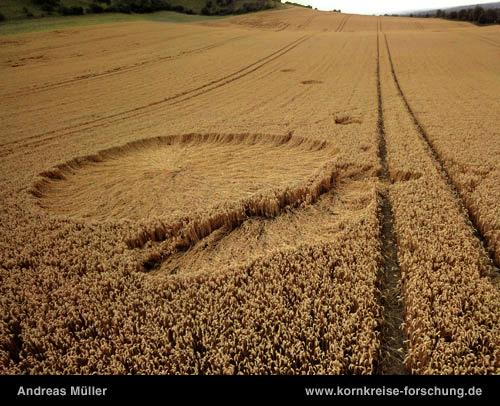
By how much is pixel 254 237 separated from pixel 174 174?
10.7ft

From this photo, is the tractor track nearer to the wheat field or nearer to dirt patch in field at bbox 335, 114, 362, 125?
the wheat field

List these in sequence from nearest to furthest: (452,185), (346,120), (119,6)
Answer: (452,185), (346,120), (119,6)

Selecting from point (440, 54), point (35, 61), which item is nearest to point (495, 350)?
point (440, 54)

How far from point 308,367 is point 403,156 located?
625cm

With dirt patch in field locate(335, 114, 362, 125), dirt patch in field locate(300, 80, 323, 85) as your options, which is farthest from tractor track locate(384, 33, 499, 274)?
dirt patch in field locate(300, 80, 323, 85)

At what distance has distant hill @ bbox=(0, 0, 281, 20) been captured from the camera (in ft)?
142

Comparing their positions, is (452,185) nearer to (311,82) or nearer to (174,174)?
(174,174)

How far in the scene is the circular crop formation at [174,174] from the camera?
21.7ft

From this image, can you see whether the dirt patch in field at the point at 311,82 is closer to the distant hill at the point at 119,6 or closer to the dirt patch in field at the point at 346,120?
the dirt patch in field at the point at 346,120

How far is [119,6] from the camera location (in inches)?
2208

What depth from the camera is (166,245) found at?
5352 mm

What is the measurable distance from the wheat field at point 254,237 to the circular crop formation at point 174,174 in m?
0.06
